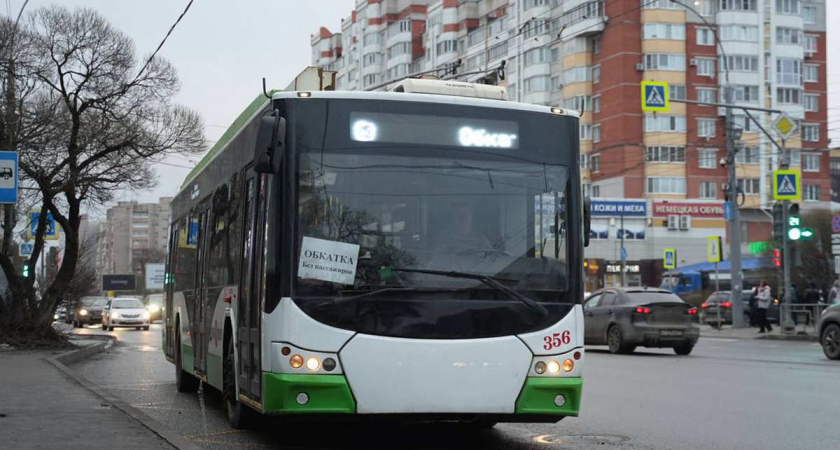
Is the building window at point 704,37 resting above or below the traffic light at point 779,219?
above

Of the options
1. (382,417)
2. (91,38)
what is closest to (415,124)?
(382,417)

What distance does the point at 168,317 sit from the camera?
1652 cm

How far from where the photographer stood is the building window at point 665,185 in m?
81.6

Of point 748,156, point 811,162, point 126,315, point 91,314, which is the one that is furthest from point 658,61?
point 126,315

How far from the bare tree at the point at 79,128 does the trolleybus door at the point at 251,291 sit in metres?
16.5

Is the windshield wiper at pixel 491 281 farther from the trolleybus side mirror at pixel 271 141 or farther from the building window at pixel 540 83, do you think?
the building window at pixel 540 83

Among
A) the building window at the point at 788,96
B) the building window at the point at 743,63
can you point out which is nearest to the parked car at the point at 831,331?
the building window at the point at 743,63

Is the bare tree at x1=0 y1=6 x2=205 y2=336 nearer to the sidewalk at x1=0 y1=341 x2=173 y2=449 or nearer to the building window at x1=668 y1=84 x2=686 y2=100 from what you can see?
the sidewalk at x1=0 y1=341 x2=173 y2=449

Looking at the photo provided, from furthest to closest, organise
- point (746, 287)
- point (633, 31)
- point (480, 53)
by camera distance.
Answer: point (480, 53), point (633, 31), point (746, 287)

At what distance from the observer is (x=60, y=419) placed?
10508 mm

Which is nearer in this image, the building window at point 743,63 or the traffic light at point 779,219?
the traffic light at point 779,219

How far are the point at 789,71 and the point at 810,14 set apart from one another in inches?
285

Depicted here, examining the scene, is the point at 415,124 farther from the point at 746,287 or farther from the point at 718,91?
the point at 718,91

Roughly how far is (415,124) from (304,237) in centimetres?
126
